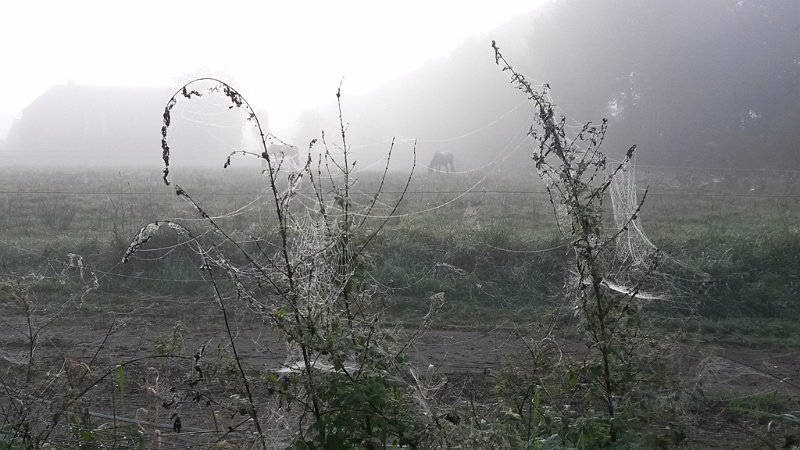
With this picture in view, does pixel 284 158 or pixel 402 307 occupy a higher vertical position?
pixel 284 158

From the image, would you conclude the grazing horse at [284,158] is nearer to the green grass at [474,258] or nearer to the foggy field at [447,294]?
the foggy field at [447,294]

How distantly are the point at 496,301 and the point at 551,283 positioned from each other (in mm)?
999

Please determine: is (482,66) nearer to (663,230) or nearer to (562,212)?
(663,230)

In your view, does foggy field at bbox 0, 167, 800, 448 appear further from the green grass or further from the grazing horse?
the grazing horse

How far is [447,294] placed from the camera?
9.41 metres

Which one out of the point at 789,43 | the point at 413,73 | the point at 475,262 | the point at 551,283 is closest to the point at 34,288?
the point at 475,262

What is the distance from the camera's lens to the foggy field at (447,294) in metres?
6.37

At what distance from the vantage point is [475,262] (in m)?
10.3

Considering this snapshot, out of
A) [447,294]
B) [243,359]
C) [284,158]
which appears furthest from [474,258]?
[284,158]

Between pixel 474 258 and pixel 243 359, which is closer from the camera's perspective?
pixel 243 359

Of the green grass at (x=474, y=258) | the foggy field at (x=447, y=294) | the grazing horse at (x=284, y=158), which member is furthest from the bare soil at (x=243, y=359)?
the grazing horse at (x=284, y=158)

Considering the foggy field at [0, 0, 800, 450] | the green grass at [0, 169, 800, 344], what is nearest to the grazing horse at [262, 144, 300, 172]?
the foggy field at [0, 0, 800, 450]

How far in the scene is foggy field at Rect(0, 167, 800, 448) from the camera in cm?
637

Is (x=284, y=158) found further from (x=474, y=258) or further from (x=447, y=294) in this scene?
(x=474, y=258)
